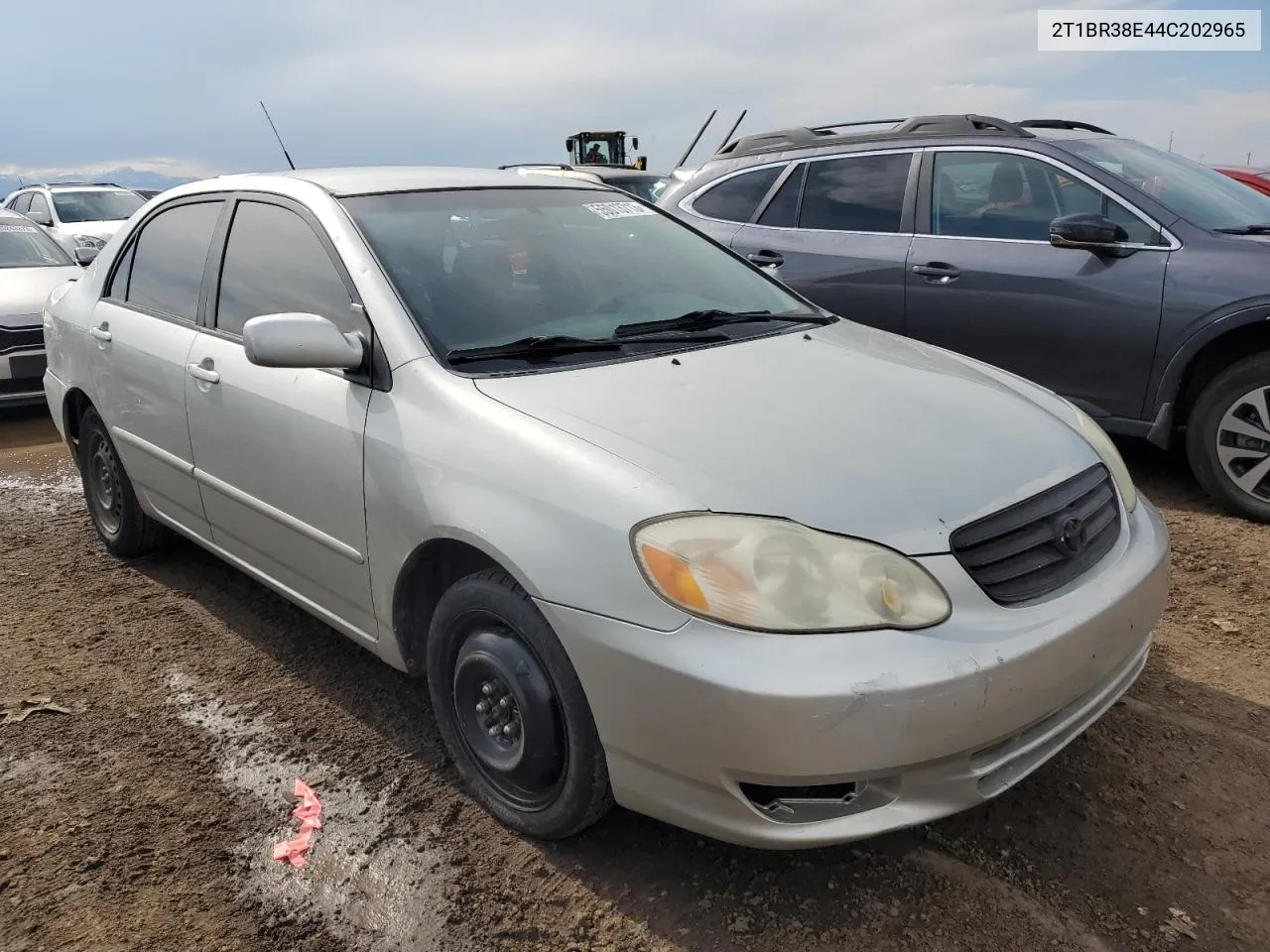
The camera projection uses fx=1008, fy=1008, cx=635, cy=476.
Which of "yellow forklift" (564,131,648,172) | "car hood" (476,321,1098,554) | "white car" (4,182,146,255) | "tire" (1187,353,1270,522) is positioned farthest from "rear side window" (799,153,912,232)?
"yellow forklift" (564,131,648,172)

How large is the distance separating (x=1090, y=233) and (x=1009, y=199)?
60cm

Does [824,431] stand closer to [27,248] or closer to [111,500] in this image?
[111,500]

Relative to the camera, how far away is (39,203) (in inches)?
606

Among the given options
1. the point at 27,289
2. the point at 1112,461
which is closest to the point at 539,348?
the point at 1112,461

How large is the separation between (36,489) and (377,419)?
160 inches

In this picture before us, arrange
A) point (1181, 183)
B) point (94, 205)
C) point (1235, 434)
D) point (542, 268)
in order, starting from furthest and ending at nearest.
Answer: point (94, 205) < point (1181, 183) < point (1235, 434) < point (542, 268)

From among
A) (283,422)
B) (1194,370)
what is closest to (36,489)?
(283,422)

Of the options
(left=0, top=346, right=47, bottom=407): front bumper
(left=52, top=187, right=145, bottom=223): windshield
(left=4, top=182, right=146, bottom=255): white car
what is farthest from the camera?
(left=52, top=187, right=145, bottom=223): windshield

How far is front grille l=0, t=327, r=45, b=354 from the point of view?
7.17 m

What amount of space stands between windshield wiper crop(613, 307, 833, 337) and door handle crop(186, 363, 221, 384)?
1.34 m

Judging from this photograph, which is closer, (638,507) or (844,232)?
(638,507)

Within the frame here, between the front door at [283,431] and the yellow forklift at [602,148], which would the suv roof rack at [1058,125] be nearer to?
the front door at [283,431]

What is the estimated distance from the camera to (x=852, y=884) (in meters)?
2.29

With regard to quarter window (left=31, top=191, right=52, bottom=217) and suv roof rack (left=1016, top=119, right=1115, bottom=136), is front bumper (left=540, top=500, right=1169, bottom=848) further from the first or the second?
quarter window (left=31, top=191, right=52, bottom=217)
